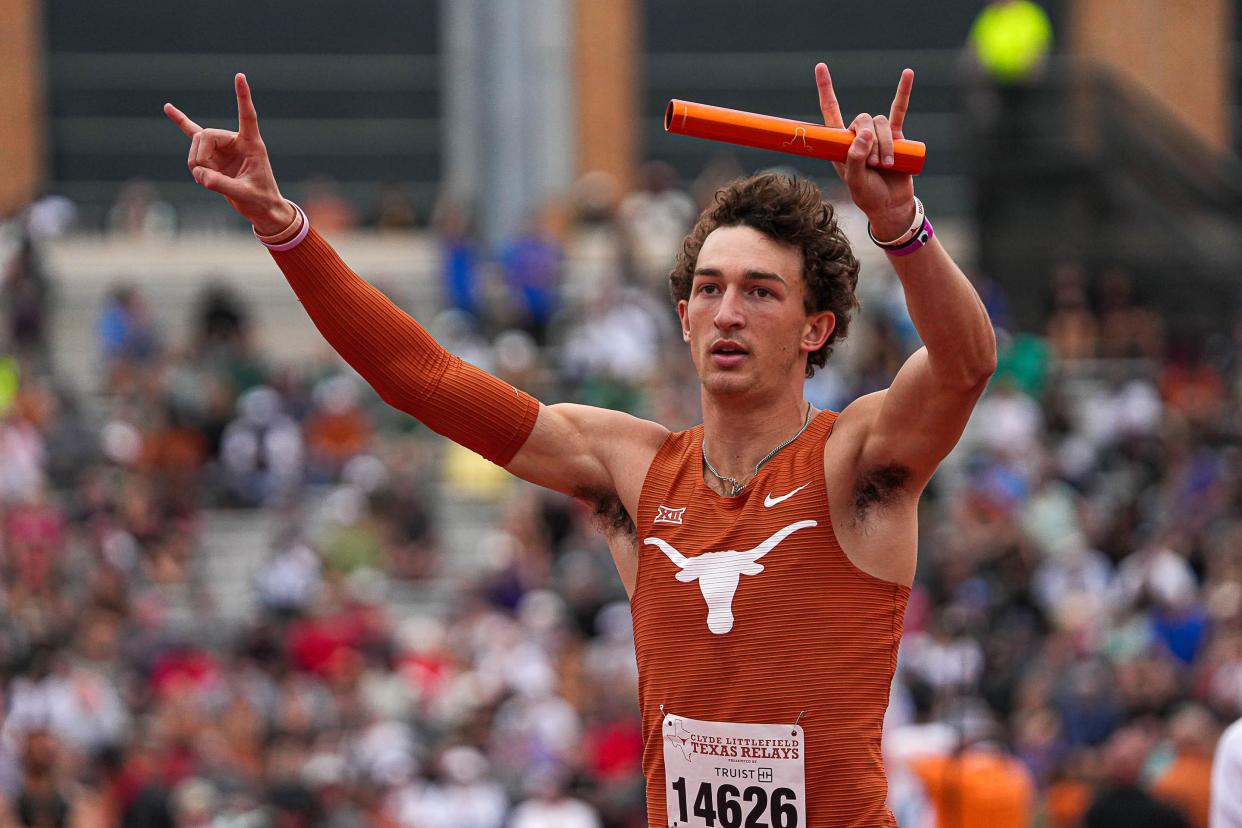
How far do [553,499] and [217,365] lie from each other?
4.41 m

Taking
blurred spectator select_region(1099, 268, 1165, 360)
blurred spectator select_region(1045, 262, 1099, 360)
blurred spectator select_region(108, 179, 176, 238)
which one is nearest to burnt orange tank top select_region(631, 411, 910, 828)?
blurred spectator select_region(1099, 268, 1165, 360)

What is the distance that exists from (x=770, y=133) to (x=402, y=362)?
112 centimetres

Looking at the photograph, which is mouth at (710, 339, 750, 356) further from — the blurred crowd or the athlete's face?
the blurred crowd

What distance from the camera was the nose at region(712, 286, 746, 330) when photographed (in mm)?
4883

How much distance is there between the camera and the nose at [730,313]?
16.0ft

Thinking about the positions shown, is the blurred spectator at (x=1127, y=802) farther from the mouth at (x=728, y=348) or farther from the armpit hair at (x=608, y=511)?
the mouth at (x=728, y=348)

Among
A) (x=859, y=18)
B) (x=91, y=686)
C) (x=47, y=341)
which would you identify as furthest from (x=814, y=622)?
(x=859, y=18)

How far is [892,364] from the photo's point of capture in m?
19.2

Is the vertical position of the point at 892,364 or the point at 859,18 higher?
the point at 859,18

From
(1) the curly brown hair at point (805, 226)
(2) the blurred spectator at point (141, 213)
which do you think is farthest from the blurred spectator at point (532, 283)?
(1) the curly brown hair at point (805, 226)

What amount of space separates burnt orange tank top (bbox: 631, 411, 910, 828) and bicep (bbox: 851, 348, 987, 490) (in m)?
0.18

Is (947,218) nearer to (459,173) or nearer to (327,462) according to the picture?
(459,173)

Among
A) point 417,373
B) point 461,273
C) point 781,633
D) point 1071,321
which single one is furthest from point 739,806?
point 1071,321

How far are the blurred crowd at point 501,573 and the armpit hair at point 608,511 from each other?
4.96 m
